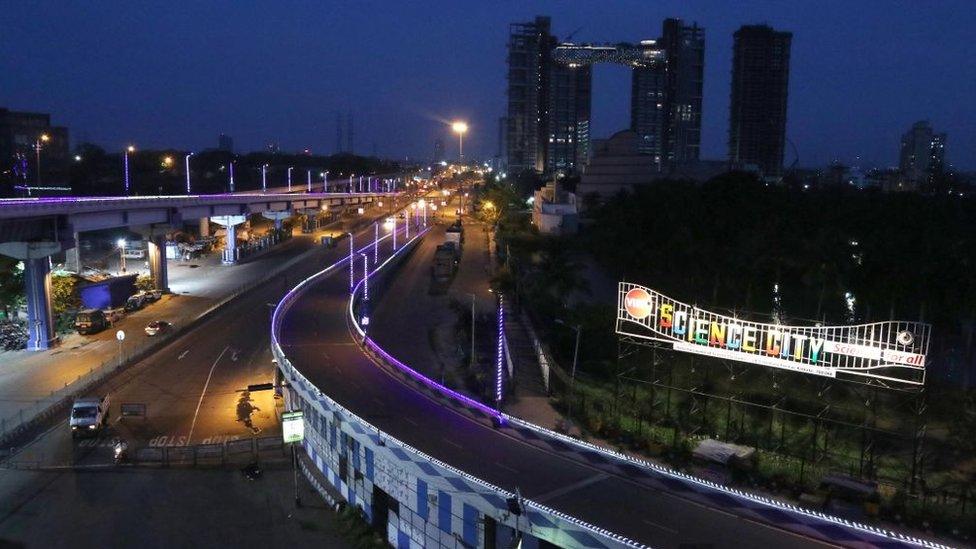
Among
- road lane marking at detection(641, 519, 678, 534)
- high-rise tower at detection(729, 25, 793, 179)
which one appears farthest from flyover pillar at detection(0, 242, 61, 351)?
high-rise tower at detection(729, 25, 793, 179)

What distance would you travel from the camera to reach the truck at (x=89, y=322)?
42656mm

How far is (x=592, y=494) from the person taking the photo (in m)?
17.6

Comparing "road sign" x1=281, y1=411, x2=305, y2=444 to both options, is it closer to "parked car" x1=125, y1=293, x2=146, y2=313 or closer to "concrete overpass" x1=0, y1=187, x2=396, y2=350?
"concrete overpass" x1=0, y1=187, x2=396, y2=350

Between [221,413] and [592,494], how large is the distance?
19382 mm

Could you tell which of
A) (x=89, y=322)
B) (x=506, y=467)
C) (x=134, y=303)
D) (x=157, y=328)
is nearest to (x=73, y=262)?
(x=134, y=303)

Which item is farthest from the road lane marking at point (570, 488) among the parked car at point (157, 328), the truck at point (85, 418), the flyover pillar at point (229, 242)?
the flyover pillar at point (229, 242)

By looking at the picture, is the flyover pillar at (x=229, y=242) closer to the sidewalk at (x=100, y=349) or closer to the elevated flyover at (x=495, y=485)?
the sidewalk at (x=100, y=349)

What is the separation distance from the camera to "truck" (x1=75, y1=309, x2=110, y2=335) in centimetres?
4266

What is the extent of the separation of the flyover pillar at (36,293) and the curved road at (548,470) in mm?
17791

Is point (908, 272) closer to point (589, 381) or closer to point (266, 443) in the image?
point (589, 381)

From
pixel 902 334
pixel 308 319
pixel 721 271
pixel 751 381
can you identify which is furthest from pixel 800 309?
pixel 308 319

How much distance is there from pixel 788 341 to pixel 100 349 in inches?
1362

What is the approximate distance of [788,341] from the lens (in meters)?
21.4

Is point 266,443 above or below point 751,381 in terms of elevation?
below
